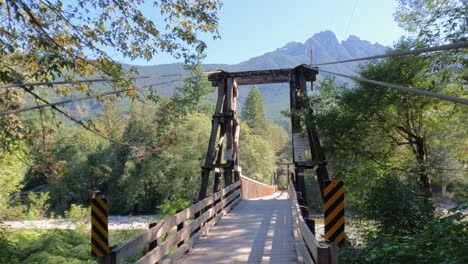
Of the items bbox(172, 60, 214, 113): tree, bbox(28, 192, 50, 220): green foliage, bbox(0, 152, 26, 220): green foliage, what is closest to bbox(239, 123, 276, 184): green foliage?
bbox(172, 60, 214, 113): tree

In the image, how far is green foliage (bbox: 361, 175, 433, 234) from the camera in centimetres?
995

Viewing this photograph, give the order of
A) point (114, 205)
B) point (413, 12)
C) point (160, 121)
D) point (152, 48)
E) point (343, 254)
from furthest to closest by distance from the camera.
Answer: point (114, 205) → point (160, 121) → point (413, 12) → point (343, 254) → point (152, 48)

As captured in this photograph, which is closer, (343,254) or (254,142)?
(343,254)

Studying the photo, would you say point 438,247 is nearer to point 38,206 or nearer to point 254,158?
point 38,206

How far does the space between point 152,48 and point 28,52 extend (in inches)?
81.8

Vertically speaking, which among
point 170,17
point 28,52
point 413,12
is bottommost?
point 28,52

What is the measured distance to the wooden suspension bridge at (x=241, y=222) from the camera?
4.13 m

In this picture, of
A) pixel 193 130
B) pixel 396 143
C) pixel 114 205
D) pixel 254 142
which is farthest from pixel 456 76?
pixel 114 205

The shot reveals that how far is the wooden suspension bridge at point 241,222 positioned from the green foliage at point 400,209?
1.59 metres

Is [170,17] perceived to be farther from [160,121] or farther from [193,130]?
[160,121]

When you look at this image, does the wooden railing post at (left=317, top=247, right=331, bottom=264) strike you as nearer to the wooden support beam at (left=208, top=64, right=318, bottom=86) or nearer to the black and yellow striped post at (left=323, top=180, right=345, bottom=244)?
the black and yellow striped post at (left=323, top=180, right=345, bottom=244)

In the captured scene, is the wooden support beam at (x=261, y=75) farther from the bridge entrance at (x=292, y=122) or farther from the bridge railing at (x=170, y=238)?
the bridge railing at (x=170, y=238)

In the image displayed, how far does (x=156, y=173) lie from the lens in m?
35.5

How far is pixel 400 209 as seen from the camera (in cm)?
997
